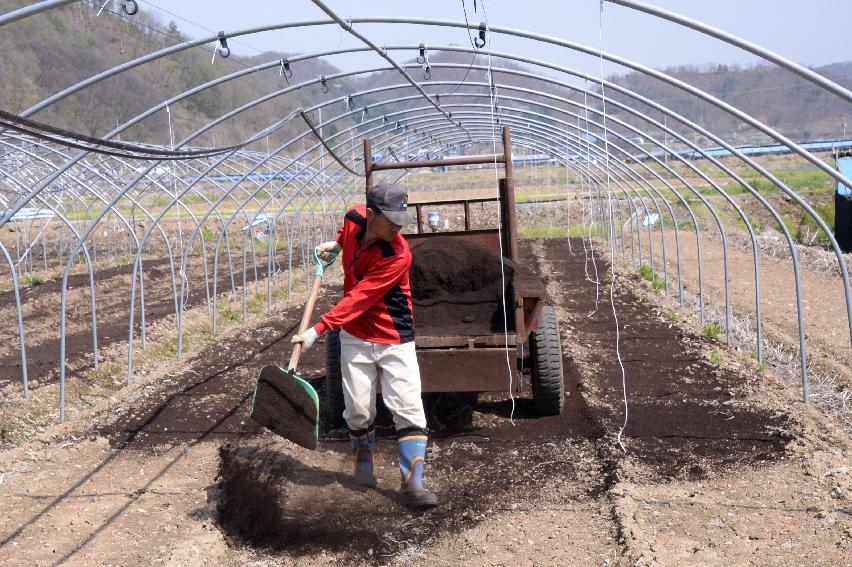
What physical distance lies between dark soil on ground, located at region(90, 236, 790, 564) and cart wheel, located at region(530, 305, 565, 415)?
121 mm

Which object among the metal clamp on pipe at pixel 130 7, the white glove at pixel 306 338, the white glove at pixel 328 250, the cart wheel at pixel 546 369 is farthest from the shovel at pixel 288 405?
the metal clamp on pipe at pixel 130 7

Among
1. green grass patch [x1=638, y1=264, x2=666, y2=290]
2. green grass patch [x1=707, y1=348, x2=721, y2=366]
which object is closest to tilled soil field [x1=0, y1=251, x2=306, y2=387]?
green grass patch [x1=707, y1=348, x2=721, y2=366]

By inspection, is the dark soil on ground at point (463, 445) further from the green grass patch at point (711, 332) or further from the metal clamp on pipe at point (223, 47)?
the metal clamp on pipe at point (223, 47)

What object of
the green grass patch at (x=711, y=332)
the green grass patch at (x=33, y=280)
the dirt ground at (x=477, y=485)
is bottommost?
the dirt ground at (x=477, y=485)

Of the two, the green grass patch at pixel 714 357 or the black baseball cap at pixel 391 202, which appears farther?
the green grass patch at pixel 714 357

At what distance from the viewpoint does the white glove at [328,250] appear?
483cm

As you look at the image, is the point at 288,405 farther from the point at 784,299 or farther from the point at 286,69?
the point at 784,299

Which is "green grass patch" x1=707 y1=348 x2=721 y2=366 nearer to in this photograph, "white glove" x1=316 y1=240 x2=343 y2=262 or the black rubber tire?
the black rubber tire

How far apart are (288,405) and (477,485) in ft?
3.62

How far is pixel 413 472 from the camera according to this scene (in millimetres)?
4492

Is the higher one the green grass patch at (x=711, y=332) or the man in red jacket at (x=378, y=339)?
the man in red jacket at (x=378, y=339)

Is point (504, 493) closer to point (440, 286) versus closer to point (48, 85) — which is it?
point (440, 286)

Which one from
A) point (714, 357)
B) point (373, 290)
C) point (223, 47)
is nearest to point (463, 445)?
point (373, 290)

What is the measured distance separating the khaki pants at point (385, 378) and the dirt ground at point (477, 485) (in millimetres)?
Result: 440
